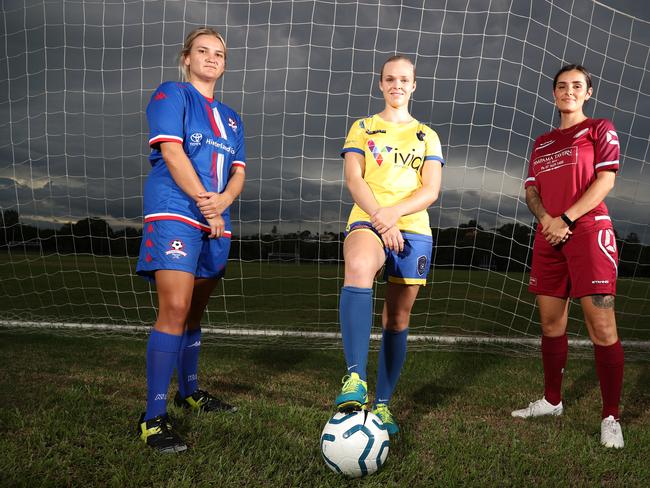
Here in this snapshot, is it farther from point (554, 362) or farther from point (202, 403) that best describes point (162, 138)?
point (554, 362)

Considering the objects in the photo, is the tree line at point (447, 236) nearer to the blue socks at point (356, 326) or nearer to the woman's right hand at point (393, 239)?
the woman's right hand at point (393, 239)

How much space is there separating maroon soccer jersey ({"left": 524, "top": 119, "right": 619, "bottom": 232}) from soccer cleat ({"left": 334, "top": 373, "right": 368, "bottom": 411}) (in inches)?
68.0

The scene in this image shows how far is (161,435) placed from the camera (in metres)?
2.61

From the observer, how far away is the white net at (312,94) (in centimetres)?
584

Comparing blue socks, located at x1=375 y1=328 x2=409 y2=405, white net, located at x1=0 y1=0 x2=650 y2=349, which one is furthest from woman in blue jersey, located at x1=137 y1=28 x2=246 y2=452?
white net, located at x1=0 y1=0 x2=650 y2=349

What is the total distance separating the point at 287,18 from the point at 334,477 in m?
5.33

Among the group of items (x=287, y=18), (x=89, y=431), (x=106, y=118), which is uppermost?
(x=287, y=18)

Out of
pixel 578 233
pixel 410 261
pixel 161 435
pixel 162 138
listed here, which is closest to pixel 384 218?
pixel 410 261

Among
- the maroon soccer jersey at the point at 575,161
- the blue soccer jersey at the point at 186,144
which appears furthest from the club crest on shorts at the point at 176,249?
the maroon soccer jersey at the point at 575,161

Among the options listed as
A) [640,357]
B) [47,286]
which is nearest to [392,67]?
[640,357]

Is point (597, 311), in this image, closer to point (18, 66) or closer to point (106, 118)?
point (106, 118)

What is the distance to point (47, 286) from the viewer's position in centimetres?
1380

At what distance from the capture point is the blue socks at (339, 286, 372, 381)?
2521mm

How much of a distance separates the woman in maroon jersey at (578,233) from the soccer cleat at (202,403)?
1.91 m
